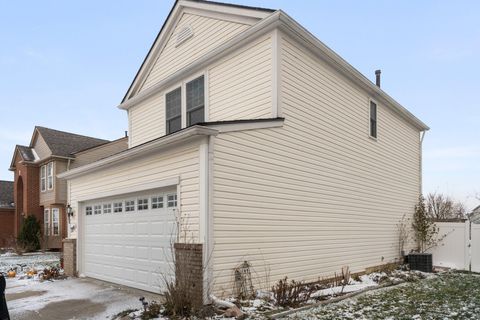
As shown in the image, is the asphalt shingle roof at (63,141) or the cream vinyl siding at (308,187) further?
the asphalt shingle roof at (63,141)

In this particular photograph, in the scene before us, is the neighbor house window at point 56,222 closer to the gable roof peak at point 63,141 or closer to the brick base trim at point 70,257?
the gable roof peak at point 63,141

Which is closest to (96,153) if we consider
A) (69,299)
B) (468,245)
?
(69,299)

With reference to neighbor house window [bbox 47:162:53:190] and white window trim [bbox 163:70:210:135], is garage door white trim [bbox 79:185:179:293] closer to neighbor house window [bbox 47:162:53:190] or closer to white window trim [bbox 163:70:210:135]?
white window trim [bbox 163:70:210:135]

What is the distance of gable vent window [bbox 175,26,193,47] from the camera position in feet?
43.2

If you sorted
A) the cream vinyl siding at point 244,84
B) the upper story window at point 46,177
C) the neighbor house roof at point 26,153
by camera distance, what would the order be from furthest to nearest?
the neighbor house roof at point 26,153, the upper story window at point 46,177, the cream vinyl siding at point 244,84

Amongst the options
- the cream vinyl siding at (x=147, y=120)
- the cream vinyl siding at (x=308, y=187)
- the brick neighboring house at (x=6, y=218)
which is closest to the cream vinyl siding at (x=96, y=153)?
the brick neighboring house at (x=6, y=218)

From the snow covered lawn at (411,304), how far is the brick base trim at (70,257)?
26.4ft

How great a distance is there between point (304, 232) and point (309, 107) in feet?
10.8

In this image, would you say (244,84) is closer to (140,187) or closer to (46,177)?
(140,187)

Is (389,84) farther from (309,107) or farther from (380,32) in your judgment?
(309,107)

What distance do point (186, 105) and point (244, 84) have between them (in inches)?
112

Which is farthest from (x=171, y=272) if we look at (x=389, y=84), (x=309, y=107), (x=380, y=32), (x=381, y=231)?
(x=389, y=84)

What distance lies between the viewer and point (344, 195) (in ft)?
40.8

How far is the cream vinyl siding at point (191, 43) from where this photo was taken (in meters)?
11.9
